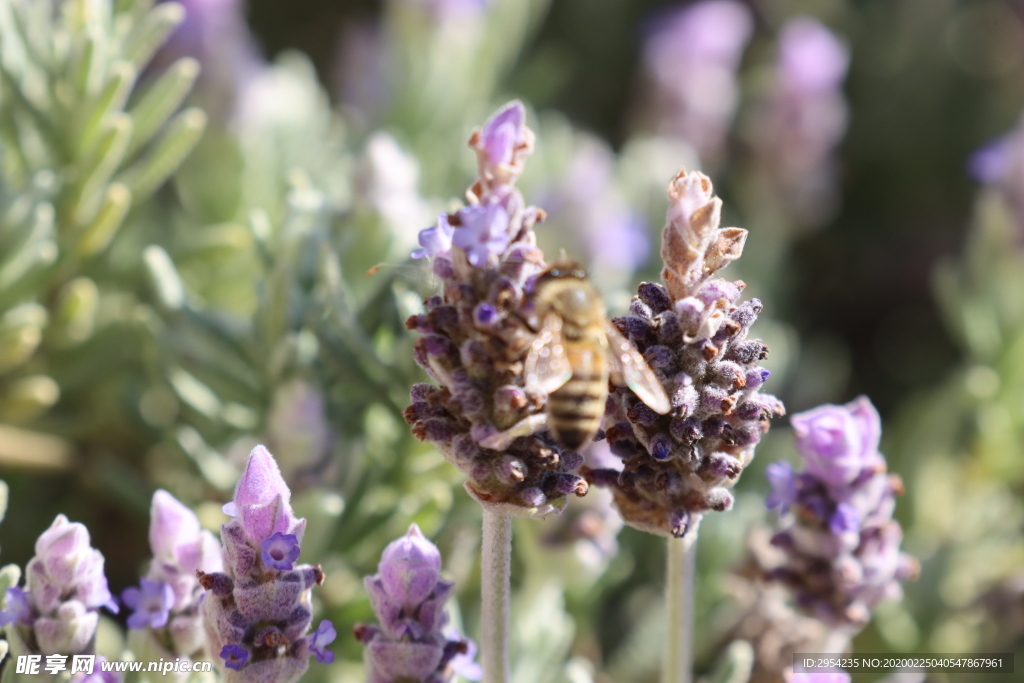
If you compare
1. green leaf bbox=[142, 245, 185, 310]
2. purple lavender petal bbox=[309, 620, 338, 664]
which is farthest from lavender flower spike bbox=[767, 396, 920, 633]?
green leaf bbox=[142, 245, 185, 310]

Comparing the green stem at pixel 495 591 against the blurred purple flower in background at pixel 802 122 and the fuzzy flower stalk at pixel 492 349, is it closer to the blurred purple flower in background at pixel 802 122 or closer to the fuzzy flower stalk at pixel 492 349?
the fuzzy flower stalk at pixel 492 349

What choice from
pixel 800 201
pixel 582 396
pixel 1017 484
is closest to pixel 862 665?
pixel 1017 484

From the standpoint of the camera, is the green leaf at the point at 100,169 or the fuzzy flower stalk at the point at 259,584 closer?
the fuzzy flower stalk at the point at 259,584

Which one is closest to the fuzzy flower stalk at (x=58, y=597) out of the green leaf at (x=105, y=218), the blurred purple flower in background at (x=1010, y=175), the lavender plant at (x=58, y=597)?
the lavender plant at (x=58, y=597)

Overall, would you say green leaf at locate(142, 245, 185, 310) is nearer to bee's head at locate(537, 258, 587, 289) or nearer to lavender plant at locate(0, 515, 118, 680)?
lavender plant at locate(0, 515, 118, 680)

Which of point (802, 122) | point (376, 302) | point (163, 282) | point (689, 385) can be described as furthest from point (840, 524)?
point (802, 122)

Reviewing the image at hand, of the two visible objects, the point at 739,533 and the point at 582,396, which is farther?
the point at 739,533

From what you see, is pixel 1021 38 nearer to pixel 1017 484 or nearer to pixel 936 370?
pixel 936 370
